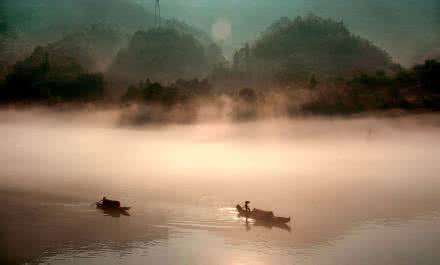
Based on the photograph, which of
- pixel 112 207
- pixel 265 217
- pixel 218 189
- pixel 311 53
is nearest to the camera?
pixel 265 217

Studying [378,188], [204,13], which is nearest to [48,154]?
[378,188]

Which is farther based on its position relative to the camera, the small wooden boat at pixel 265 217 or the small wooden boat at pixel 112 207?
the small wooden boat at pixel 112 207

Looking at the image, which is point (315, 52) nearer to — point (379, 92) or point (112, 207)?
point (379, 92)

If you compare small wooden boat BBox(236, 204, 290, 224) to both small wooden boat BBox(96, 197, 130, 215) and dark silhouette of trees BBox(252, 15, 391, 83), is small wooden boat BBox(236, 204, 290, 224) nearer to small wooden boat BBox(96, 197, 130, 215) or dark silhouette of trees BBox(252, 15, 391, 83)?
small wooden boat BBox(96, 197, 130, 215)

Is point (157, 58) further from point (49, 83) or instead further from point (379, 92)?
point (379, 92)

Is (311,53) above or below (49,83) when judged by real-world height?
above

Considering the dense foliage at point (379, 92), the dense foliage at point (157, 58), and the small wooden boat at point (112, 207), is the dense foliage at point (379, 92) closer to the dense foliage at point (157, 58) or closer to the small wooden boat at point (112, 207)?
the dense foliage at point (157, 58)

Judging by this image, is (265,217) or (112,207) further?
(112,207)

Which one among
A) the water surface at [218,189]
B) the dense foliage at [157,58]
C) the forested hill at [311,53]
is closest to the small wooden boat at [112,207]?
the water surface at [218,189]

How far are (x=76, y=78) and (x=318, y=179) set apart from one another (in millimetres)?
43068

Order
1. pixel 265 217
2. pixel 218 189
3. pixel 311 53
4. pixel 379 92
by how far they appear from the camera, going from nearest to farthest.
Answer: pixel 265 217
pixel 218 189
pixel 379 92
pixel 311 53

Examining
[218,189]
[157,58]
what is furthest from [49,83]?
[218,189]

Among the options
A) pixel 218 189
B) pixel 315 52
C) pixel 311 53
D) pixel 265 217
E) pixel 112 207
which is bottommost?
pixel 265 217

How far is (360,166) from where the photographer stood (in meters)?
63.3
